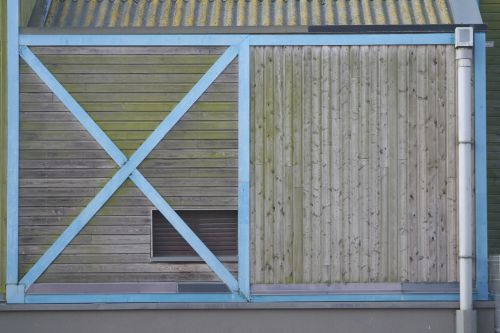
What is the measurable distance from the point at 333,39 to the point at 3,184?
4.64m

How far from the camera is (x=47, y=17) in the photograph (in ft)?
41.1

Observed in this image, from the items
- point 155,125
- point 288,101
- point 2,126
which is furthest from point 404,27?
point 2,126

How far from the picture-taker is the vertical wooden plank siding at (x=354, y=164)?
1182 centimetres

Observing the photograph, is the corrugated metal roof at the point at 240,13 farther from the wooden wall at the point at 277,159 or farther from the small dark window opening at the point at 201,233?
the small dark window opening at the point at 201,233

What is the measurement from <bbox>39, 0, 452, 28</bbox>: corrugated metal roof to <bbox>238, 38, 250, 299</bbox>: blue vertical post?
855 mm

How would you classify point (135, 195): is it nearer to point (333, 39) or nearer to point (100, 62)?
point (100, 62)

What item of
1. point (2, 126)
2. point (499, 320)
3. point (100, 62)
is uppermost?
point (100, 62)

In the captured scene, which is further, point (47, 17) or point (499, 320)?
point (47, 17)

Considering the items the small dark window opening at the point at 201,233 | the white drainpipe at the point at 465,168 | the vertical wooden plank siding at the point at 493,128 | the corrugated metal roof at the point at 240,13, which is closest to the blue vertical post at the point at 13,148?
the corrugated metal roof at the point at 240,13

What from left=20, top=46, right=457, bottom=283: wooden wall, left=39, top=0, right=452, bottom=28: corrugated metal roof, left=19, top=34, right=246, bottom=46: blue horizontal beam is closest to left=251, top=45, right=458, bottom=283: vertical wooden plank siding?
left=20, top=46, right=457, bottom=283: wooden wall

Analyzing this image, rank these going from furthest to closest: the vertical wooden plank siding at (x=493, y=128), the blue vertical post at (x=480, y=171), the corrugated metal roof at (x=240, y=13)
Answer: the vertical wooden plank siding at (x=493, y=128)
the corrugated metal roof at (x=240, y=13)
the blue vertical post at (x=480, y=171)

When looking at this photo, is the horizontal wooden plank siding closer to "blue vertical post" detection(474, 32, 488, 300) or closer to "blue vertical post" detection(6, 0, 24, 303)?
"blue vertical post" detection(6, 0, 24, 303)

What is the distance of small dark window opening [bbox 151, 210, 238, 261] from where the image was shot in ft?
38.9

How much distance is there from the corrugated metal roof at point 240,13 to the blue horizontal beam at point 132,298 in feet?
11.7
